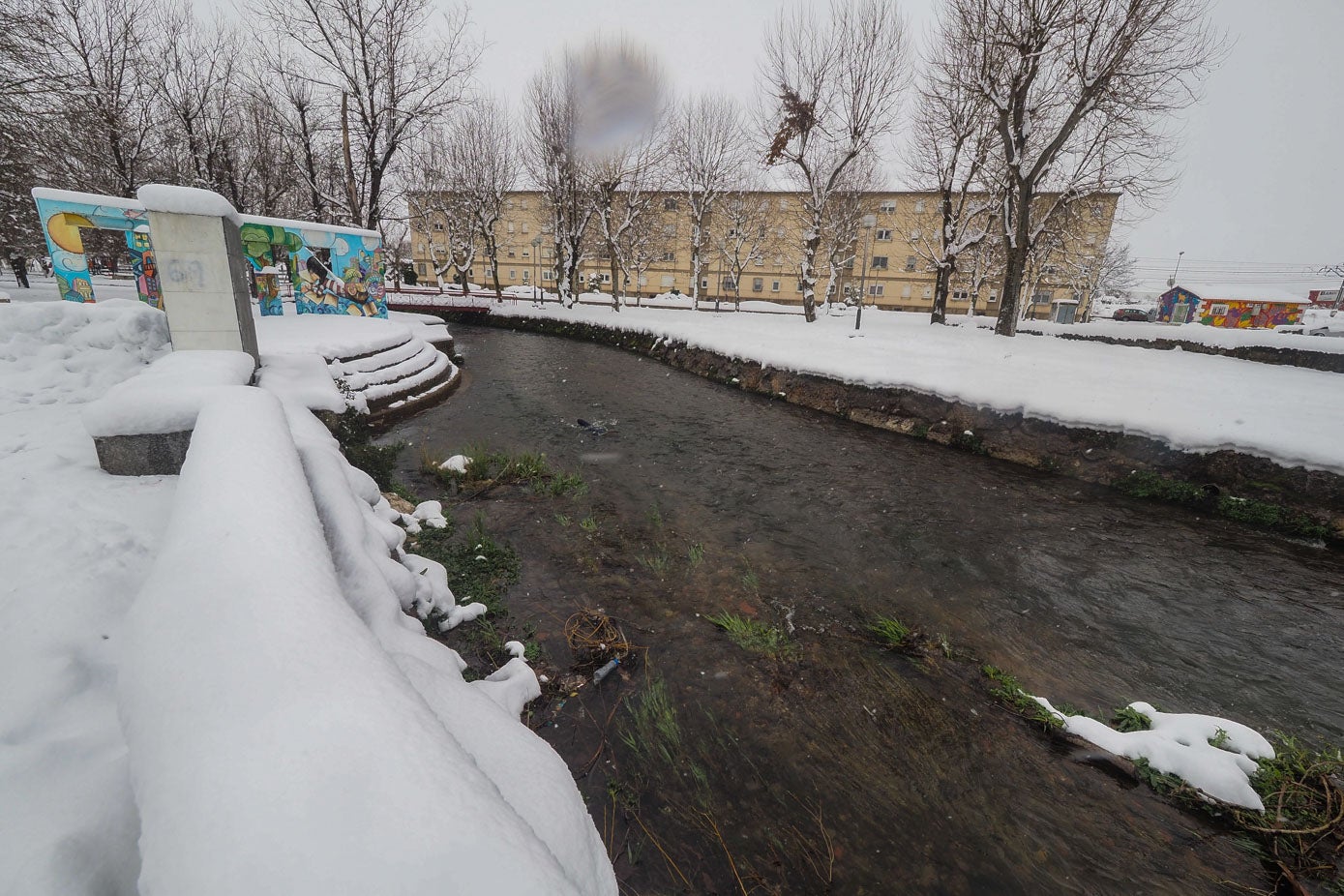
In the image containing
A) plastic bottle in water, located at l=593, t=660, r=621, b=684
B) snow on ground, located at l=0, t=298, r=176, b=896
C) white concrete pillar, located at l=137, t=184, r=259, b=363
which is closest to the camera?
snow on ground, located at l=0, t=298, r=176, b=896

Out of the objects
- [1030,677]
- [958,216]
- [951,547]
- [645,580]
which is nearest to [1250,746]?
[1030,677]

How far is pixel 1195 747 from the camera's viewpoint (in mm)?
3496

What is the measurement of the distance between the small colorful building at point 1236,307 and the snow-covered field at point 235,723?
52.4 meters

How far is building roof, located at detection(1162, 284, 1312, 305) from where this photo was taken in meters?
37.9

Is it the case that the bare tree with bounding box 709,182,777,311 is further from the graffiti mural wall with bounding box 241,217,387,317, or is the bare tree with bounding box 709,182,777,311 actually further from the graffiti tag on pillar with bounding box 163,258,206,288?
the graffiti tag on pillar with bounding box 163,258,206,288

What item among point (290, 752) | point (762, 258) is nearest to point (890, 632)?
point (290, 752)

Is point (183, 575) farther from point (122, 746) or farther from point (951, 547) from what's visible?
point (951, 547)

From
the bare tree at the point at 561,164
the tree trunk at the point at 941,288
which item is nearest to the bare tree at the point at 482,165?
the bare tree at the point at 561,164

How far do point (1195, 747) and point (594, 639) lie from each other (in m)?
4.34

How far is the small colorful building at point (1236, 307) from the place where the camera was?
37.2 meters

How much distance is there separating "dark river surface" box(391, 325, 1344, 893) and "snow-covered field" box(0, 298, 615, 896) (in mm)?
1724

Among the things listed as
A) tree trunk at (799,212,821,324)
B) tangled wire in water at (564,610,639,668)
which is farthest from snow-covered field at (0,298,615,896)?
tree trunk at (799,212,821,324)

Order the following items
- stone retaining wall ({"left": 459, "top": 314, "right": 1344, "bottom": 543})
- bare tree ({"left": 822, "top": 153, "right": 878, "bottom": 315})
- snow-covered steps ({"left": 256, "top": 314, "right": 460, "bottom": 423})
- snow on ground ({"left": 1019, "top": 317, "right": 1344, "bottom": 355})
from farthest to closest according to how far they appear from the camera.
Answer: bare tree ({"left": 822, "top": 153, "right": 878, "bottom": 315}), snow on ground ({"left": 1019, "top": 317, "right": 1344, "bottom": 355}), snow-covered steps ({"left": 256, "top": 314, "right": 460, "bottom": 423}), stone retaining wall ({"left": 459, "top": 314, "right": 1344, "bottom": 543})

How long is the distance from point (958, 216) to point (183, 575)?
25.6m
